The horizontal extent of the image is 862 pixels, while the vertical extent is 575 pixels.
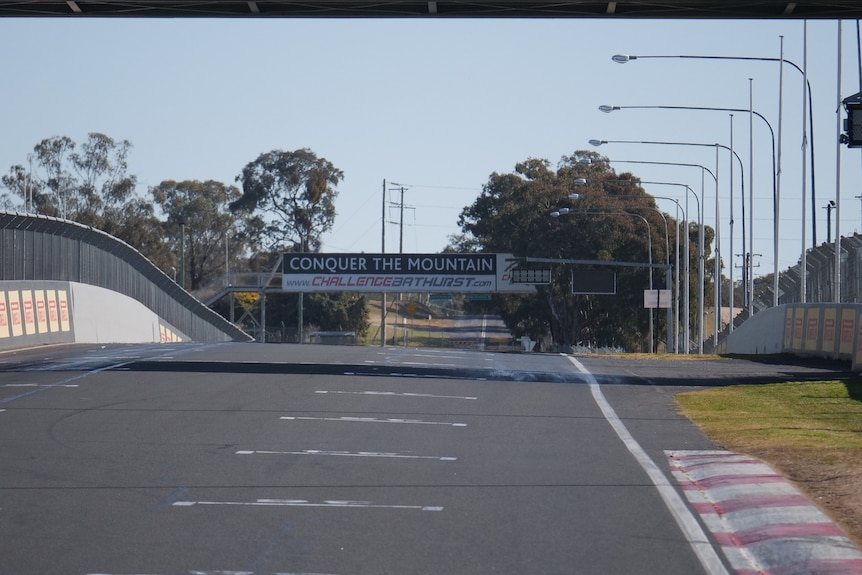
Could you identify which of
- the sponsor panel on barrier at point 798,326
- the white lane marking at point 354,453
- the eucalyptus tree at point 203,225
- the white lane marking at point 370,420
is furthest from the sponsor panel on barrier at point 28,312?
the eucalyptus tree at point 203,225

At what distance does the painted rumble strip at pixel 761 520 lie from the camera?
7930 millimetres

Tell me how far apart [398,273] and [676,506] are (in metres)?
66.3

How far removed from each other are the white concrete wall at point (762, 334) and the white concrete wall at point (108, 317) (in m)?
21.4

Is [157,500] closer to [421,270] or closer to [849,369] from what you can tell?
[849,369]

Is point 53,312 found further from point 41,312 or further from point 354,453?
point 354,453

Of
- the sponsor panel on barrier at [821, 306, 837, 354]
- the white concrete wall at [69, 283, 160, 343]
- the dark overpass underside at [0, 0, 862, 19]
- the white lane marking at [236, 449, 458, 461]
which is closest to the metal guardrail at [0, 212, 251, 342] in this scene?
the white concrete wall at [69, 283, 160, 343]

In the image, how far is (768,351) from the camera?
121 feet

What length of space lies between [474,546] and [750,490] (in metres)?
3.16

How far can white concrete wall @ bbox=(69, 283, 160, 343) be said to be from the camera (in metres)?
38.9

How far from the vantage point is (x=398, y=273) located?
75.9 metres

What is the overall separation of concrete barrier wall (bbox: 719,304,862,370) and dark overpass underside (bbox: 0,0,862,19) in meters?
6.56

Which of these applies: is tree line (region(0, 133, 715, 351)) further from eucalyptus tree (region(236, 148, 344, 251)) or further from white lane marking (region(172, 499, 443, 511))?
white lane marking (region(172, 499, 443, 511))

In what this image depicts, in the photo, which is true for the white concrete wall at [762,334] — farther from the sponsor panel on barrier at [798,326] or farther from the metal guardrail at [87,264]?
the metal guardrail at [87,264]

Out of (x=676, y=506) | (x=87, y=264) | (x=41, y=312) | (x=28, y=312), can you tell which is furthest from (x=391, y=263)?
(x=676, y=506)
